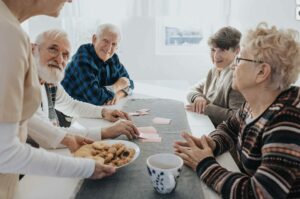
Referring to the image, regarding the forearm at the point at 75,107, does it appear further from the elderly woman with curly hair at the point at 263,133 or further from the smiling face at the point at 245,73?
the smiling face at the point at 245,73

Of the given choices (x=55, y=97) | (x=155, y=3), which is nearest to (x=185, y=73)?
(x=155, y=3)

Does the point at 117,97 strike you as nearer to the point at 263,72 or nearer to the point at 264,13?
the point at 263,72

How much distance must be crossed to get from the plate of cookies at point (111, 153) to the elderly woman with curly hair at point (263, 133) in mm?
188

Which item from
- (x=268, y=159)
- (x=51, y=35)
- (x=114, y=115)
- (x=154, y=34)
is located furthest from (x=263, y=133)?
(x=154, y=34)

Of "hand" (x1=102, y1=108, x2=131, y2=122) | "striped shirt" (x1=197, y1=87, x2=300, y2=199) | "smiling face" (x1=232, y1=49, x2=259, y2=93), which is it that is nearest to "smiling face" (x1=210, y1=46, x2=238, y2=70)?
"hand" (x1=102, y1=108, x2=131, y2=122)

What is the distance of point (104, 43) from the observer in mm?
2447

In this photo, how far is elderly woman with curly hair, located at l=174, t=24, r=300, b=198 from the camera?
2.87 ft

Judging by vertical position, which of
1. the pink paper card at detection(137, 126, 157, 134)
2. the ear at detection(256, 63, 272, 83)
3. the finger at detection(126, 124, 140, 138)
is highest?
the ear at detection(256, 63, 272, 83)

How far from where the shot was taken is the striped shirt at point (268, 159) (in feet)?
2.84

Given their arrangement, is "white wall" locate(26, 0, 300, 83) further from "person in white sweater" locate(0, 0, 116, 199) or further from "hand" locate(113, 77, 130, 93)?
"person in white sweater" locate(0, 0, 116, 199)

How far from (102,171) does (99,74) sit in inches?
60.5

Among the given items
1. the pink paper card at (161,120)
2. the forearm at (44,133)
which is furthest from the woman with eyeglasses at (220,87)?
the forearm at (44,133)

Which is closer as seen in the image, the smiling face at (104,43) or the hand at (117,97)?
the hand at (117,97)

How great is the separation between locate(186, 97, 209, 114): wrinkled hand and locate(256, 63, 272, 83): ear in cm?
79
